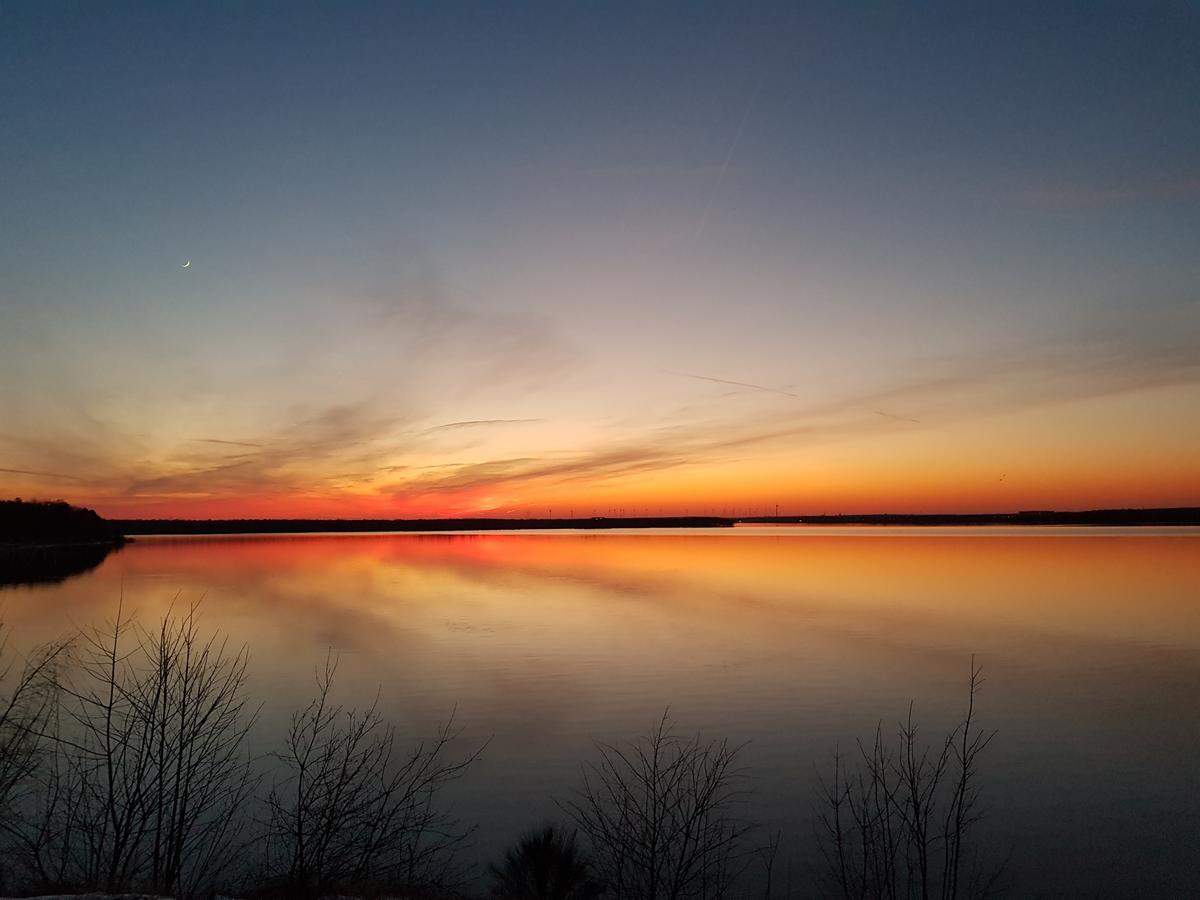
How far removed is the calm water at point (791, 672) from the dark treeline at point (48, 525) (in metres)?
85.2

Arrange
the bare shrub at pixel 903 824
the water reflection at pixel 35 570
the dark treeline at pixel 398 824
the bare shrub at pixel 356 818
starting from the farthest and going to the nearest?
the water reflection at pixel 35 570 → the bare shrub at pixel 903 824 → the bare shrub at pixel 356 818 → the dark treeline at pixel 398 824

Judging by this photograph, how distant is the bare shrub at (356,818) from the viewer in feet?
28.1

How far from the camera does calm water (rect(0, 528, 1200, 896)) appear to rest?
12.4 m

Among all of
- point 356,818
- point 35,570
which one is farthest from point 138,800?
point 35,570

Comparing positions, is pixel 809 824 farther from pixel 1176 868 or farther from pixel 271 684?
pixel 271 684

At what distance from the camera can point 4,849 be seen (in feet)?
32.4

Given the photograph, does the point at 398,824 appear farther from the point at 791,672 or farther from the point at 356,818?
the point at 791,672

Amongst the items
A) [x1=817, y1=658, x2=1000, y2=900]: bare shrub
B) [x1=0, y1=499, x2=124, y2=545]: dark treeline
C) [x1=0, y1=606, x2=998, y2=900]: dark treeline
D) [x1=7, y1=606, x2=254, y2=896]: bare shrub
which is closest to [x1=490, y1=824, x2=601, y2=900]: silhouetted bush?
[x1=0, y1=606, x2=998, y2=900]: dark treeline

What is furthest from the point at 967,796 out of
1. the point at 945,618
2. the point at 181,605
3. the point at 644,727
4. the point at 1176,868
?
the point at 181,605

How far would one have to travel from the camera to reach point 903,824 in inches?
438

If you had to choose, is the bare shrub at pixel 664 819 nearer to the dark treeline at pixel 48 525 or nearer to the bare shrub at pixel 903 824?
the bare shrub at pixel 903 824

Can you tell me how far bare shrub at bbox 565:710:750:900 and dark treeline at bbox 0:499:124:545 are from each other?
408ft

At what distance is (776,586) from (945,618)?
14177mm

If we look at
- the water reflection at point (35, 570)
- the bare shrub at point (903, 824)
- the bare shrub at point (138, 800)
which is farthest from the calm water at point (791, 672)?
the water reflection at point (35, 570)
